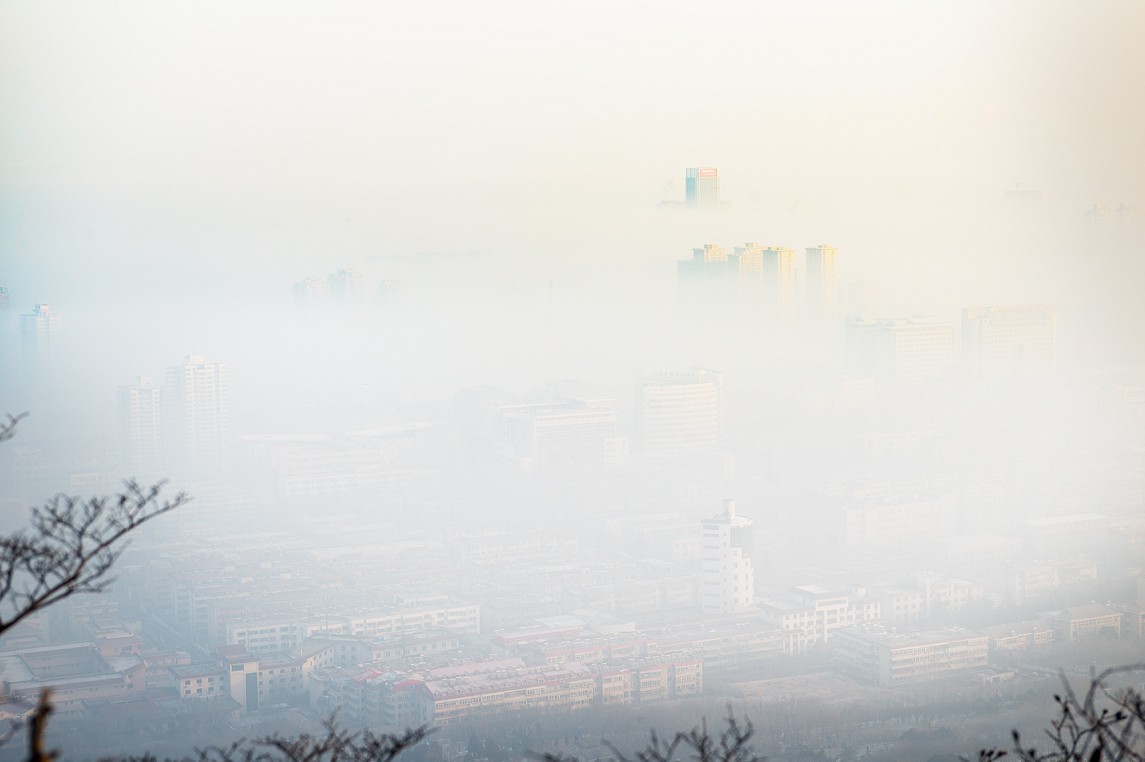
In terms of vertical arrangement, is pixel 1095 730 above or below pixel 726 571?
above

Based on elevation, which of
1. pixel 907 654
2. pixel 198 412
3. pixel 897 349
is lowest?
pixel 907 654

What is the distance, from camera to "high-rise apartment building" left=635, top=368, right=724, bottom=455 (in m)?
9.81

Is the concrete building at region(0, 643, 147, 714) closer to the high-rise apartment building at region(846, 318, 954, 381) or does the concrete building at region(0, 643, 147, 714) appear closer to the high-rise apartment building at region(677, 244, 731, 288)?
the high-rise apartment building at region(677, 244, 731, 288)

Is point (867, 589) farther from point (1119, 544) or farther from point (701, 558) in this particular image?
point (1119, 544)

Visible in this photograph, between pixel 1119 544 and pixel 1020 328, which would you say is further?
pixel 1020 328

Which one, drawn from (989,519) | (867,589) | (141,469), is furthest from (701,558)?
(141,469)

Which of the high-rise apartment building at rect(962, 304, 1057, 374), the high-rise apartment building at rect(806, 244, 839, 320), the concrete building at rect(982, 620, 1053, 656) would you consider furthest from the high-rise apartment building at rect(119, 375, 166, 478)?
the high-rise apartment building at rect(962, 304, 1057, 374)

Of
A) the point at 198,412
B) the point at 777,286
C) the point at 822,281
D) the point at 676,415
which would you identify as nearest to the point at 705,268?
the point at 777,286

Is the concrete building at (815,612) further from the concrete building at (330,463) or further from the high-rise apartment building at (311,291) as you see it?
the high-rise apartment building at (311,291)

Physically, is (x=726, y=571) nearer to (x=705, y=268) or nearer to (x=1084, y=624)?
(x=1084, y=624)

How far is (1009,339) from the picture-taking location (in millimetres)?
11016

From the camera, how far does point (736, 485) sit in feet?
30.6

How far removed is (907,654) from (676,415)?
392 cm

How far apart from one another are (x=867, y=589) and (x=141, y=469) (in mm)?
4205
